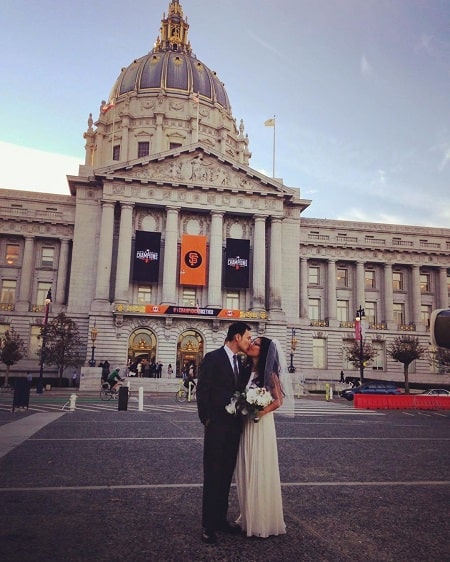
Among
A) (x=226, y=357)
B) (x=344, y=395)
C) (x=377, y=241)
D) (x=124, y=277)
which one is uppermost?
(x=377, y=241)

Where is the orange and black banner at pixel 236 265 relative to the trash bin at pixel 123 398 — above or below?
above

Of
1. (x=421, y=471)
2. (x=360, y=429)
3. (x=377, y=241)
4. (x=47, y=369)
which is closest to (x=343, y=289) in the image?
(x=377, y=241)

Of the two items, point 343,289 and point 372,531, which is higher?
point 343,289

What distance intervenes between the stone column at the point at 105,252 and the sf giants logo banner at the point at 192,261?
720cm

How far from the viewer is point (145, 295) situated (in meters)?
52.0

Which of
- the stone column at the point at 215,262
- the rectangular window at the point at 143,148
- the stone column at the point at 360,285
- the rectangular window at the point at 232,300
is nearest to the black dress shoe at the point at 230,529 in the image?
the stone column at the point at 215,262

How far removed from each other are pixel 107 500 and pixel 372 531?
10.6ft

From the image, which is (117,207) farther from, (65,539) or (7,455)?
(65,539)

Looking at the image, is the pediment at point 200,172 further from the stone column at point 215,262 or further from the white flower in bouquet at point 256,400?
the white flower in bouquet at point 256,400

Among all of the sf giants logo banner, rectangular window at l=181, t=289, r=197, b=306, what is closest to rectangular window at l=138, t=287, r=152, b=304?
rectangular window at l=181, t=289, r=197, b=306

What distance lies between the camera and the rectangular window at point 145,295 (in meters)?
51.7

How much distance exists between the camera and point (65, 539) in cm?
484

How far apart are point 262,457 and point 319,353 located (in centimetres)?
5429

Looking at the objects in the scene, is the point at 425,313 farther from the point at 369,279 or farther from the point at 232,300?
the point at 232,300
